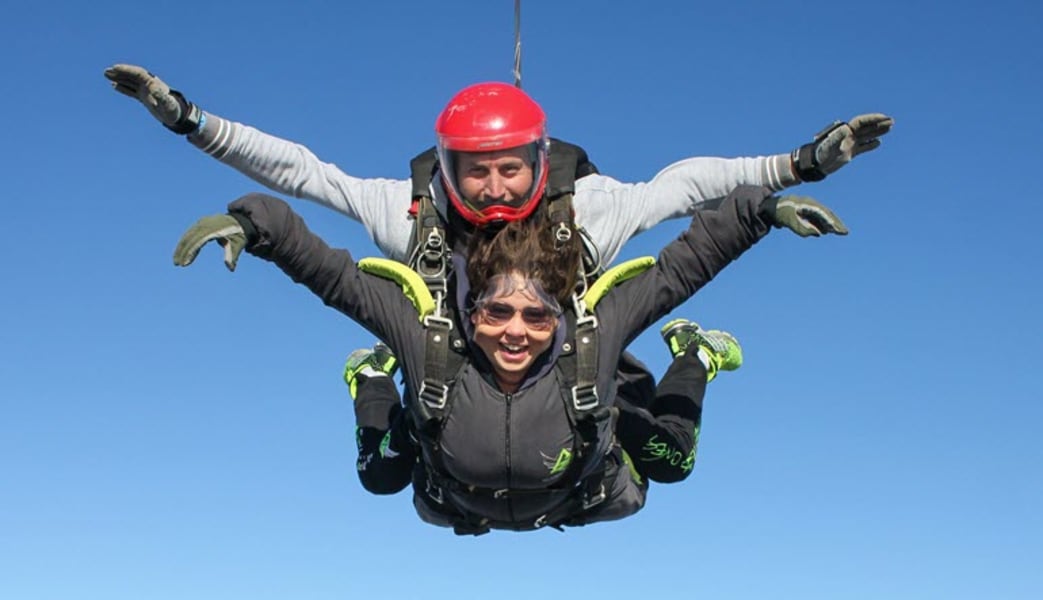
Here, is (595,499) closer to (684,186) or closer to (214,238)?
(684,186)

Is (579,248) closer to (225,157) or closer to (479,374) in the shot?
(479,374)

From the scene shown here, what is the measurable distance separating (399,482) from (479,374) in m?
1.32

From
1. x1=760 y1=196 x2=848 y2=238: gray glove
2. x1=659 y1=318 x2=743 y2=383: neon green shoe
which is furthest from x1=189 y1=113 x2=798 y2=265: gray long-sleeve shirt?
x1=659 y1=318 x2=743 y2=383: neon green shoe

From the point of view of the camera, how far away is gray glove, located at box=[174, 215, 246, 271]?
5859 millimetres

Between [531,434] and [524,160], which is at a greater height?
[524,160]

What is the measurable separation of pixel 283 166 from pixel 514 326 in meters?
1.46

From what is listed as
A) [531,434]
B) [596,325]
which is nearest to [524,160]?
[596,325]

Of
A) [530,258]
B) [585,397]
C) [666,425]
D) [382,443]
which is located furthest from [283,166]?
[666,425]

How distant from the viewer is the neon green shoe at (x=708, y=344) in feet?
27.3

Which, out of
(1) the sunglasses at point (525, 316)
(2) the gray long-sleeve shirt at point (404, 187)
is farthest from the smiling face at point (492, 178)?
(1) the sunglasses at point (525, 316)

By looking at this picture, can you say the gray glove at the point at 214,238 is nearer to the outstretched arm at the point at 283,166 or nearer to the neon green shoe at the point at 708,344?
the outstretched arm at the point at 283,166

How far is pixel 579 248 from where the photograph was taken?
6.58 meters

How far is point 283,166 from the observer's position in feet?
23.0

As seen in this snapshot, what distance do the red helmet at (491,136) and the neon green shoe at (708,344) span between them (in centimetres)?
203
